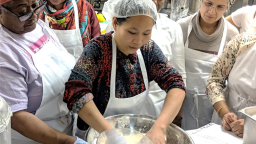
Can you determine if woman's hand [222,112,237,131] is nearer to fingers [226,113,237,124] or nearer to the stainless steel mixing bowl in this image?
fingers [226,113,237,124]

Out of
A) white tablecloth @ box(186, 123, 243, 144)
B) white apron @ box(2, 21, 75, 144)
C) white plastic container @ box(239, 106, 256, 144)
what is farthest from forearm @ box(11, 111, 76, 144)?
white plastic container @ box(239, 106, 256, 144)

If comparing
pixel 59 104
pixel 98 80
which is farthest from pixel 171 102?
pixel 59 104

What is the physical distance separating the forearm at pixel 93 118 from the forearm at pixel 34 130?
0.11 metres

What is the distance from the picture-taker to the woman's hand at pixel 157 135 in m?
0.93

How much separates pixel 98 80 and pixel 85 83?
0.11 m

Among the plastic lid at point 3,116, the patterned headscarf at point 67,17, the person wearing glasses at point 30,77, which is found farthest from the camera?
the patterned headscarf at point 67,17

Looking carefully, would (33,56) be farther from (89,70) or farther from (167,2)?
(167,2)

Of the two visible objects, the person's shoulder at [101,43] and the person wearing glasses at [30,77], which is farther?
the person's shoulder at [101,43]

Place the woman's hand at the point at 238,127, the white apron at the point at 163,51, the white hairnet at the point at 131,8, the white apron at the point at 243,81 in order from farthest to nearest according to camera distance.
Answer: the white apron at the point at 163,51
the white apron at the point at 243,81
the woman's hand at the point at 238,127
the white hairnet at the point at 131,8

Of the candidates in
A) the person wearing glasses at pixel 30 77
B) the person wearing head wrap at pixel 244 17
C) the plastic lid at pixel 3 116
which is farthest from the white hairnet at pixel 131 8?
the person wearing head wrap at pixel 244 17

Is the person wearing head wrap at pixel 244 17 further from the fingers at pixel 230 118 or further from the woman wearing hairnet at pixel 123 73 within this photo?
the woman wearing hairnet at pixel 123 73

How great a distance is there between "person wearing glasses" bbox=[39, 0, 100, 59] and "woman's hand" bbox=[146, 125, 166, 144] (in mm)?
987

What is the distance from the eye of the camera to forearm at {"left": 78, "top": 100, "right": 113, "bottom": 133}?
0.90 meters

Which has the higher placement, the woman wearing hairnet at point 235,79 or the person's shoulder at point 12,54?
the person's shoulder at point 12,54
